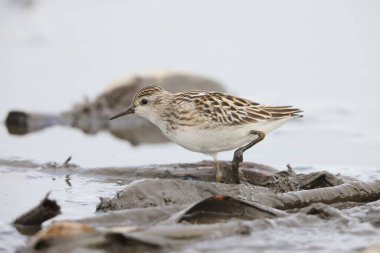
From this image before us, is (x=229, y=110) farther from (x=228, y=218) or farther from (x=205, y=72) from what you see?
(x=205, y=72)

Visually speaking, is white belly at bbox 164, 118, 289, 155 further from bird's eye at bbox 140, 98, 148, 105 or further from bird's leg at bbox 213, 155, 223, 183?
bird's eye at bbox 140, 98, 148, 105

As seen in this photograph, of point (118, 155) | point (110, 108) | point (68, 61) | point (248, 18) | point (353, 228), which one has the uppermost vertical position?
point (248, 18)

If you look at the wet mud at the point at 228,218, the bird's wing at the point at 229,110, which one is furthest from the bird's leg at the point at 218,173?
the bird's wing at the point at 229,110

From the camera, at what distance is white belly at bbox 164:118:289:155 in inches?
352

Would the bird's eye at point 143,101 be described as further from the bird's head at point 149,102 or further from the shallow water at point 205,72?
the shallow water at point 205,72

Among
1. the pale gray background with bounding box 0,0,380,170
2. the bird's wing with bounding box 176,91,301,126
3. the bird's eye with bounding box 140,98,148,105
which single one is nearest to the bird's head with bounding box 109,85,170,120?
the bird's eye with bounding box 140,98,148,105

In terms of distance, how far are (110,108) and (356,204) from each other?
6.12m

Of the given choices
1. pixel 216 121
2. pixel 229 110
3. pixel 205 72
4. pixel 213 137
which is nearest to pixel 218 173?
pixel 213 137

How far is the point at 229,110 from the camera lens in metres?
9.05

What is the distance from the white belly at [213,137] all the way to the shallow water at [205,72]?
91 centimetres

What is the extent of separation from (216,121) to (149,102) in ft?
3.41

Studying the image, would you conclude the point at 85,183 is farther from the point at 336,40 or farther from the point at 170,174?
the point at 336,40

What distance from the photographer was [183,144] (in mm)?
9070

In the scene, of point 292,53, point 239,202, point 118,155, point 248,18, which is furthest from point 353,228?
point 248,18
